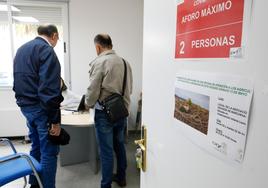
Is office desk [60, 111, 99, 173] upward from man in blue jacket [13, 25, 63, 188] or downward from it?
downward

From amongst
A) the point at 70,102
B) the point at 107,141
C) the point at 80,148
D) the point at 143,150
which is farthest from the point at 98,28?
the point at 143,150

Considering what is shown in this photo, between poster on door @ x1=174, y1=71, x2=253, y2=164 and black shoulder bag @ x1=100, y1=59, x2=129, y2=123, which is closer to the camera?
poster on door @ x1=174, y1=71, x2=253, y2=164

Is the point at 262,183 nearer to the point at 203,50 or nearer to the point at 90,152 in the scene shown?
the point at 203,50

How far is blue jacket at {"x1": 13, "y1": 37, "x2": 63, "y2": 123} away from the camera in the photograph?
6.01 ft

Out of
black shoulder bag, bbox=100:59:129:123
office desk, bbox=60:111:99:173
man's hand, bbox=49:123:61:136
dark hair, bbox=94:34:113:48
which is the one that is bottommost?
office desk, bbox=60:111:99:173

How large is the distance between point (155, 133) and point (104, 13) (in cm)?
330

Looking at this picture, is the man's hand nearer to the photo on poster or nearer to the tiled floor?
the tiled floor

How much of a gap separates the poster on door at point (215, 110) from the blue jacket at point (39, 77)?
55.6 inches

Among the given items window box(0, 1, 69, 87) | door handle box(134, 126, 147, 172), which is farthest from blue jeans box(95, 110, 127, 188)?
window box(0, 1, 69, 87)

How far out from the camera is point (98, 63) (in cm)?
206

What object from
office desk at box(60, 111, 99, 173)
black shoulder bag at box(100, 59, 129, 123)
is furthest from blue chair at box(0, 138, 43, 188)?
office desk at box(60, 111, 99, 173)

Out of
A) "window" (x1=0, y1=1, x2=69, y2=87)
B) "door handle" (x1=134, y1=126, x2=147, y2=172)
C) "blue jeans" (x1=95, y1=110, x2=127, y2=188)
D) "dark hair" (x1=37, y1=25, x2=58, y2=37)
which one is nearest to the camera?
"door handle" (x1=134, y1=126, x2=147, y2=172)

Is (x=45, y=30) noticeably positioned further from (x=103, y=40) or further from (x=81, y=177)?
(x=81, y=177)

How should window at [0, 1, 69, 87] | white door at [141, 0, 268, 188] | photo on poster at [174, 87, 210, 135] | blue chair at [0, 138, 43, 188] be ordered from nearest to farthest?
white door at [141, 0, 268, 188] → photo on poster at [174, 87, 210, 135] → blue chair at [0, 138, 43, 188] → window at [0, 1, 69, 87]
